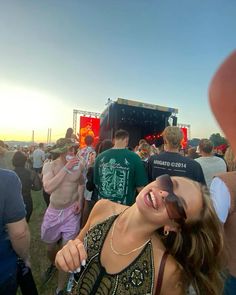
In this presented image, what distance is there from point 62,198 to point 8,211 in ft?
5.92

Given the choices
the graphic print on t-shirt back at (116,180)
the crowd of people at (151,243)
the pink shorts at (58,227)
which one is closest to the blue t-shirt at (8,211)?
the crowd of people at (151,243)

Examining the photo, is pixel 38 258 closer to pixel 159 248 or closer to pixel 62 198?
pixel 62 198

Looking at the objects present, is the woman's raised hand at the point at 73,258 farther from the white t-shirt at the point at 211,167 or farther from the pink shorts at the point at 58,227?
the white t-shirt at the point at 211,167

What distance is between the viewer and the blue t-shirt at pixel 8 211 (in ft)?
6.26

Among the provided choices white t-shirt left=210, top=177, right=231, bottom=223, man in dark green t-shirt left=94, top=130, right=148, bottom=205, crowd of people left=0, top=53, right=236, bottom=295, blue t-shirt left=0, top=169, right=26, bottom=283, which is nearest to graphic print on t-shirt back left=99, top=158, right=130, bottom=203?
man in dark green t-shirt left=94, top=130, right=148, bottom=205

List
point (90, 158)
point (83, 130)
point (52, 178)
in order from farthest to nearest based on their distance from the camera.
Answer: point (83, 130) → point (90, 158) → point (52, 178)

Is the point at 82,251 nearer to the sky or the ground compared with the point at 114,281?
nearer to the sky

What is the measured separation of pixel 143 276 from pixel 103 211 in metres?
0.54

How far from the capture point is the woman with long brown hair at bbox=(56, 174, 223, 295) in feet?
4.98

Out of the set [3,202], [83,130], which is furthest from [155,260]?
[83,130]

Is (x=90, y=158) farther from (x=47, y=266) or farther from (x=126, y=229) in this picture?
(x=126, y=229)

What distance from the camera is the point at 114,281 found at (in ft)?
4.94

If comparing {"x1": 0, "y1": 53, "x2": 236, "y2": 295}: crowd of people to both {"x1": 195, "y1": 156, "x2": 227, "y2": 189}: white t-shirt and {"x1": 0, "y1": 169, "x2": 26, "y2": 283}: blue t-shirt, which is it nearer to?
{"x1": 0, "y1": 169, "x2": 26, "y2": 283}: blue t-shirt

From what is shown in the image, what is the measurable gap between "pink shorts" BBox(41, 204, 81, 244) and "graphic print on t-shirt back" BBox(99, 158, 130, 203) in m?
0.57
